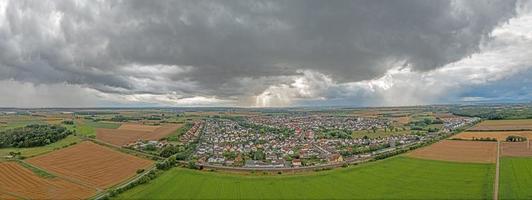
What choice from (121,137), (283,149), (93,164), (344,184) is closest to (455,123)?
(283,149)

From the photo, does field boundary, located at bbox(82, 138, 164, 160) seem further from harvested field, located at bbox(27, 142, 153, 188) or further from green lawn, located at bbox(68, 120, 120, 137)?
green lawn, located at bbox(68, 120, 120, 137)

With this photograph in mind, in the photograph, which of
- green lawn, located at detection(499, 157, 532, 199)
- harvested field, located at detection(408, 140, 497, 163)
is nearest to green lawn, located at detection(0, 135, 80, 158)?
harvested field, located at detection(408, 140, 497, 163)

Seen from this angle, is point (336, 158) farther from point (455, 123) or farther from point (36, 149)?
point (455, 123)

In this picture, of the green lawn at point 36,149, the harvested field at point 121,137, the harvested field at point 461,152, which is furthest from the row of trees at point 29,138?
the harvested field at point 461,152

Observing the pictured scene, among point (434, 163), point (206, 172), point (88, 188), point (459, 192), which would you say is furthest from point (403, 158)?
point (88, 188)

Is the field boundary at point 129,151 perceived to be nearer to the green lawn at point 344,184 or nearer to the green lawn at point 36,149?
the green lawn at point 36,149

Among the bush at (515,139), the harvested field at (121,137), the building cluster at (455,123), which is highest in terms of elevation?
the building cluster at (455,123)
